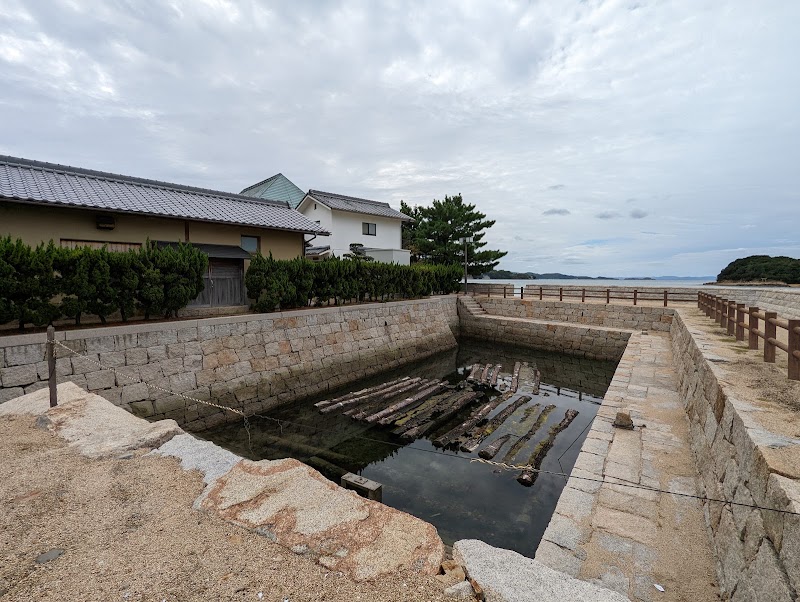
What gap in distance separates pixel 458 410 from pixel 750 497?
7.33m

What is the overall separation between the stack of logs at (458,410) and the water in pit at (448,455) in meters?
0.08

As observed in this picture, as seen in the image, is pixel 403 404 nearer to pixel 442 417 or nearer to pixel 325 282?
pixel 442 417

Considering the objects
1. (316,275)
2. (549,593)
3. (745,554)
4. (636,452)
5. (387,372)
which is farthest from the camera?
(387,372)

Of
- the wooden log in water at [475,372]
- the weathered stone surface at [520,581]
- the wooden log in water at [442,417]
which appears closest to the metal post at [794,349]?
the weathered stone surface at [520,581]

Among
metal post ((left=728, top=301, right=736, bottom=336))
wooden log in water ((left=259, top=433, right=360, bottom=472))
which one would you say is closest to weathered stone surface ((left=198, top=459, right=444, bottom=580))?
wooden log in water ((left=259, top=433, right=360, bottom=472))

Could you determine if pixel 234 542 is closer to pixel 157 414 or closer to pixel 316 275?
pixel 157 414

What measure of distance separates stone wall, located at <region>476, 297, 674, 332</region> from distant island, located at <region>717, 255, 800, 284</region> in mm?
14703

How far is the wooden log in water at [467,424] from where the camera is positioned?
25.9ft

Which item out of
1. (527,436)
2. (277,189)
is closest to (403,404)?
(527,436)

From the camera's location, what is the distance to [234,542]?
2.73m

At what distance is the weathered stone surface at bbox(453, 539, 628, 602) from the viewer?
214 cm

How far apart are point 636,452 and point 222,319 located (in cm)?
982

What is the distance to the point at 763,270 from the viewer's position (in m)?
27.2

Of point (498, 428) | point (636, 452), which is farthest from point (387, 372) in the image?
point (636, 452)
